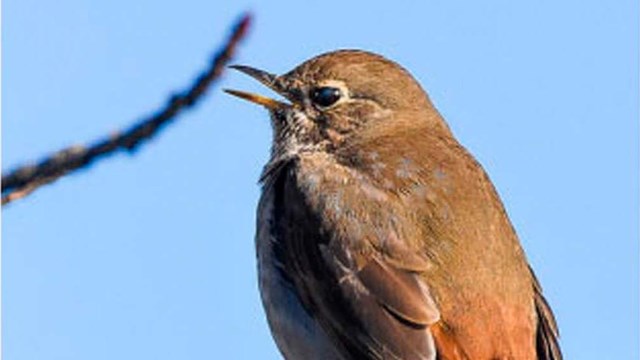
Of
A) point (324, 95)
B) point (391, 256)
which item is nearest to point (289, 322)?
point (391, 256)

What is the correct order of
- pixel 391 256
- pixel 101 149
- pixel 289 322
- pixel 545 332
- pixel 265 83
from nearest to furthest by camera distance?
pixel 101 149, pixel 391 256, pixel 289 322, pixel 545 332, pixel 265 83

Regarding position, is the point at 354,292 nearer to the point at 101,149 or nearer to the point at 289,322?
the point at 289,322

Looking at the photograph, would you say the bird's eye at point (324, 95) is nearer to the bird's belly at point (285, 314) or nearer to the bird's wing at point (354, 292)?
the bird's belly at point (285, 314)

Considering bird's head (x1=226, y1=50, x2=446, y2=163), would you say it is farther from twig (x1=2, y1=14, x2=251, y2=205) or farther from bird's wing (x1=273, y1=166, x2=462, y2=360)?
twig (x1=2, y1=14, x2=251, y2=205)

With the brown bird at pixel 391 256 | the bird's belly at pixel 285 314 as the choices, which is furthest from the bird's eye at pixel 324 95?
the bird's belly at pixel 285 314

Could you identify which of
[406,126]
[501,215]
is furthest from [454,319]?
[406,126]

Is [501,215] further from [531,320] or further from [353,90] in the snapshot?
[353,90]

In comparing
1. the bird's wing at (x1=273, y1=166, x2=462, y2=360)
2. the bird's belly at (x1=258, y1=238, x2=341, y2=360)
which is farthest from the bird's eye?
the bird's belly at (x1=258, y1=238, x2=341, y2=360)
